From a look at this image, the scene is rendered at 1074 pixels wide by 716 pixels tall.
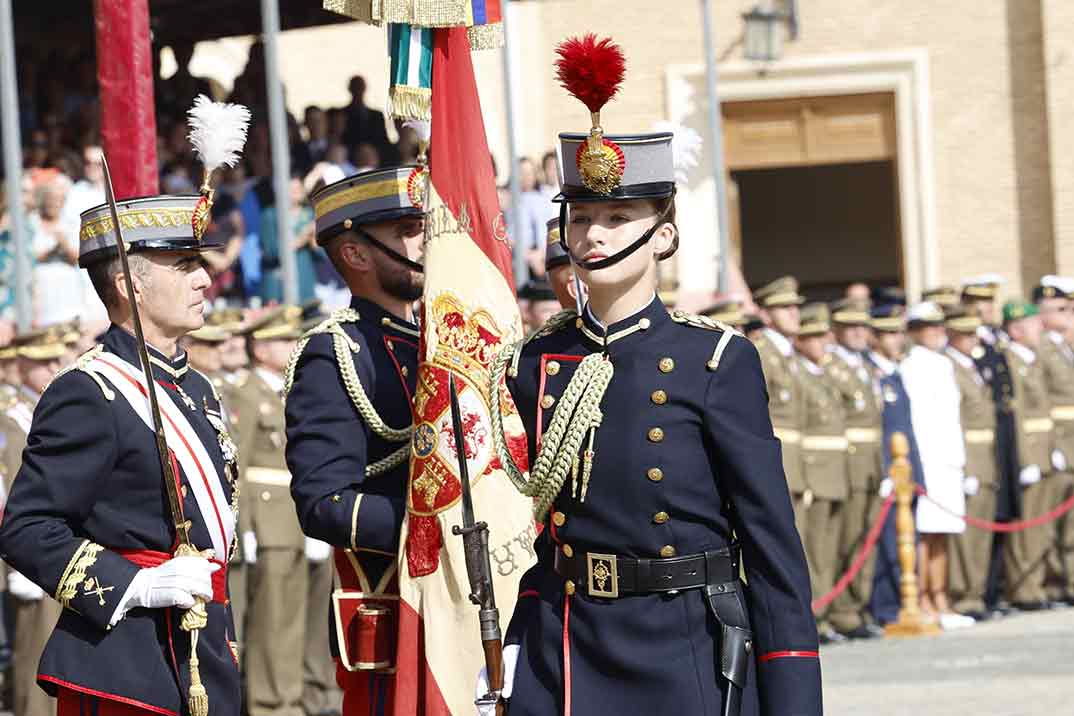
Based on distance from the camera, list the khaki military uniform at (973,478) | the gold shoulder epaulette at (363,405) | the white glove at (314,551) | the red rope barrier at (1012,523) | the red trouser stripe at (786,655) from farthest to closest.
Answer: the khaki military uniform at (973,478) → the red rope barrier at (1012,523) → the white glove at (314,551) → the gold shoulder epaulette at (363,405) → the red trouser stripe at (786,655)

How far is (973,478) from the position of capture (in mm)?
13891

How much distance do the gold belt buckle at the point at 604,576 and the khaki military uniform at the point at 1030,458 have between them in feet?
34.8

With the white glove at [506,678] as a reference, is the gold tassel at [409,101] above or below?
above

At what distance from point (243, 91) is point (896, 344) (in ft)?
19.7

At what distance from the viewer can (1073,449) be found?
14539mm

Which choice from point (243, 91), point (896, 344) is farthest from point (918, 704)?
point (243, 91)

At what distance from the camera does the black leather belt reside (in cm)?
409

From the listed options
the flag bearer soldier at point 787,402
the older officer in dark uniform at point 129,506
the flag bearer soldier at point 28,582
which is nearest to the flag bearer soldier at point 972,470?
the flag bearer soldier at point 787,402

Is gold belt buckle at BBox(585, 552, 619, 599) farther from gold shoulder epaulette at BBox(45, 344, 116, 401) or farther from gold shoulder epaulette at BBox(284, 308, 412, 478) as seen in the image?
gold shoulder epaulette at BBox(45, 344, 116, 401)

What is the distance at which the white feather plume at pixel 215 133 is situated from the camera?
501cm

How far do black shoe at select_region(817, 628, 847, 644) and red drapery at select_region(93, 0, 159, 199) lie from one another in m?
7.65

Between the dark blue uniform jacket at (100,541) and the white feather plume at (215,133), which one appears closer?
the dark blue uniform jacket at (100,541)

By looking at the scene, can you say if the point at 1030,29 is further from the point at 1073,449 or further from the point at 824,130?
the point at 1073,449

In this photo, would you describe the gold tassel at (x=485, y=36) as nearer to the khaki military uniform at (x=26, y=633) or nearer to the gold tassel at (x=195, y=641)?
the gold tassel at (x=195, y=641)
